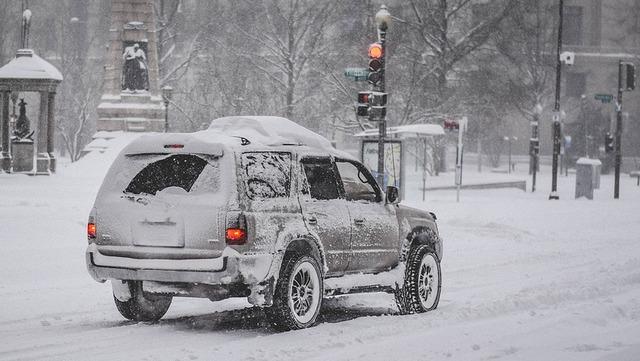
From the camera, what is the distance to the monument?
4050 centimetres

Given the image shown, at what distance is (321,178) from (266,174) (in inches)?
38.1

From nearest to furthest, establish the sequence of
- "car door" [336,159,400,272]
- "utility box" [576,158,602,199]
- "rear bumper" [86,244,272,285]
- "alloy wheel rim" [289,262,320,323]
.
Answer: "rear bumper" [86,244,272,285] < "alloy wheel rim" [289,262,320,323] < "car door" [336,159,400,272] < "utility box" [576,158,602,199]

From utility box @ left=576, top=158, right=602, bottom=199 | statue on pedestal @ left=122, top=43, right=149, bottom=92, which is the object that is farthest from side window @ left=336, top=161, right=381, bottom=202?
statue on pedestal @ left=122, top=43, right=149, bottom=92

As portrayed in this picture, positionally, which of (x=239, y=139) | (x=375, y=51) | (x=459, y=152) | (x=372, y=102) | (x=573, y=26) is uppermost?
(x=573, y=26)

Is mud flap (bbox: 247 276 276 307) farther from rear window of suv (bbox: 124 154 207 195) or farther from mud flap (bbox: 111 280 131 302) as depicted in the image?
mud flap (bbox: 111 280 131 302)

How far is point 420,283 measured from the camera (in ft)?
39.8

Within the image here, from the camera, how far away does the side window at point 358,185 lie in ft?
38.1

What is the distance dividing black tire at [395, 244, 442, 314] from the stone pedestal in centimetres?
2531

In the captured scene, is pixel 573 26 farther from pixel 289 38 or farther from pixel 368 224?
pixel 368 224

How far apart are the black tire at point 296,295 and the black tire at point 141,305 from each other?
4.44ft

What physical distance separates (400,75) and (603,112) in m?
36.6

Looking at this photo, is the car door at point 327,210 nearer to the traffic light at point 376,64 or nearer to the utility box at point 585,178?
the traffic light at point 376,64

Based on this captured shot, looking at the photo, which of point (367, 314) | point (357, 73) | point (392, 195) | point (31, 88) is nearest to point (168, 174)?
point (392, 195)

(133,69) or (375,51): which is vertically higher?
(133,69)
